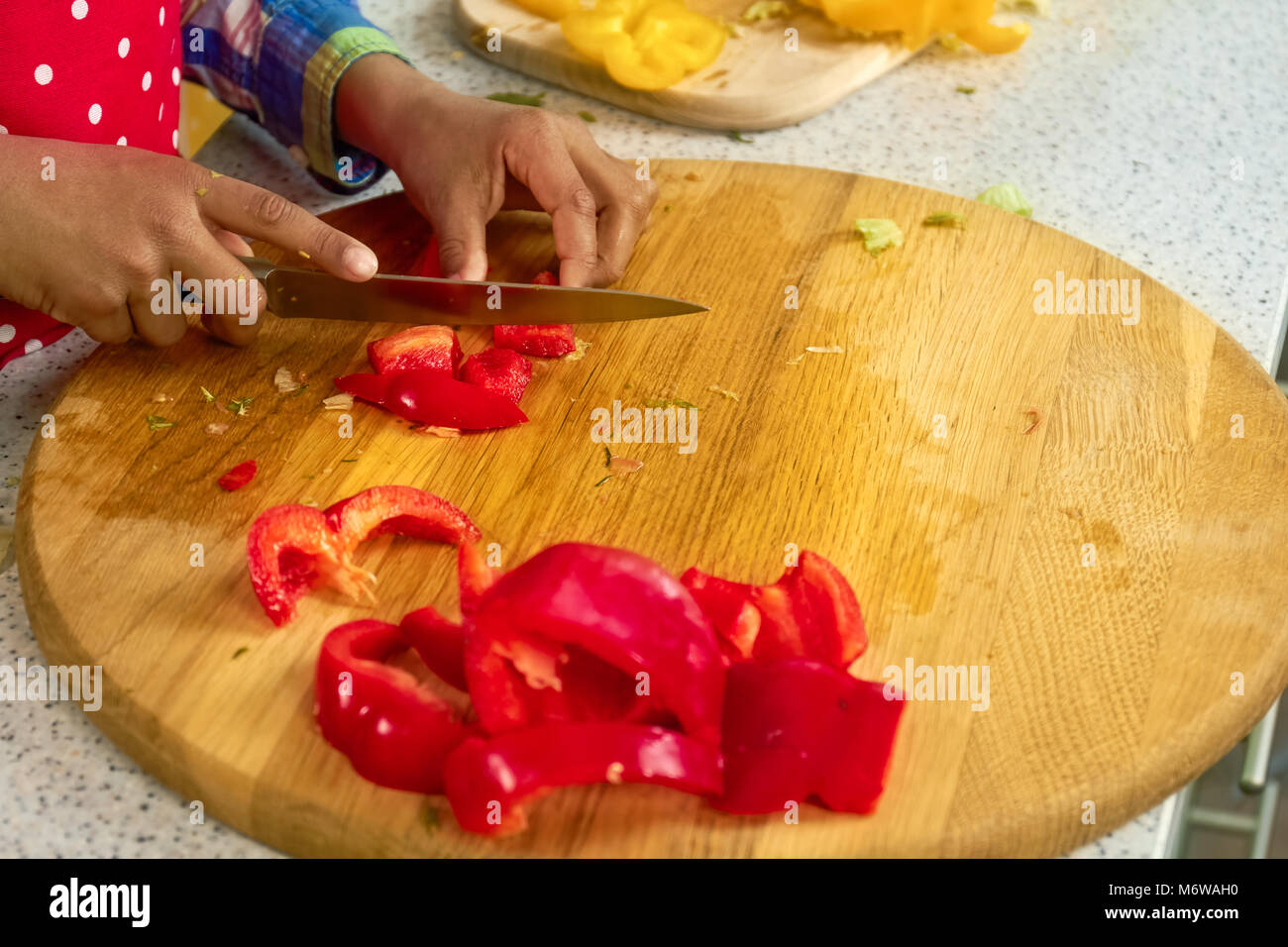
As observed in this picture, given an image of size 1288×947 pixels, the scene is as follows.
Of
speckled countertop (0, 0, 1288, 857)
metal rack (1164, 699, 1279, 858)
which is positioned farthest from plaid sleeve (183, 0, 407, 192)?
metal rack (1164, 699, 1279, 858)

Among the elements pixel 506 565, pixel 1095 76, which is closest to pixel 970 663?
pixel 506 565

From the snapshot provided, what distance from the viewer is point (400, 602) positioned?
Result: 1.19m

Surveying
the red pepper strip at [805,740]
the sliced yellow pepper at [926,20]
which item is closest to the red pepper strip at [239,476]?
the red pepper strip at [805,740]

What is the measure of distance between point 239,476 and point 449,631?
346 mm

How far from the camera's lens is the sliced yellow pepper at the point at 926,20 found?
6.79ft

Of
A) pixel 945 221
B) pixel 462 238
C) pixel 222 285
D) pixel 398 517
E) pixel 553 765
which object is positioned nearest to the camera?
pixel 553 765

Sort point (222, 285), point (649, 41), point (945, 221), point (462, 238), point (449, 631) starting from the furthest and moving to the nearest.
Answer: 1. point (649, 41)
2. point (945, 221)
3. point (462, 238)
4. point (222, 285)
5. point (449, 631)

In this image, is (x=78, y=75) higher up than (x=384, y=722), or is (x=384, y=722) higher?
(x=78, y=75)

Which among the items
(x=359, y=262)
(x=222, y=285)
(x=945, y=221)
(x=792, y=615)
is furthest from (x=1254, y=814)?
(x=222, y=285)

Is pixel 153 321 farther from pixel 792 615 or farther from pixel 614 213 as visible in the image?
pixel 792 615

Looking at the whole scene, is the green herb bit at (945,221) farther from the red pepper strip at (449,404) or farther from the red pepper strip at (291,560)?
the red pepper strip at (291,560)

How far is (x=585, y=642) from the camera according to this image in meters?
0.99

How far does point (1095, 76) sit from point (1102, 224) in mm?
508

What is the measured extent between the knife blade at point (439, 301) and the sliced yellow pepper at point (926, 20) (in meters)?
0.85
